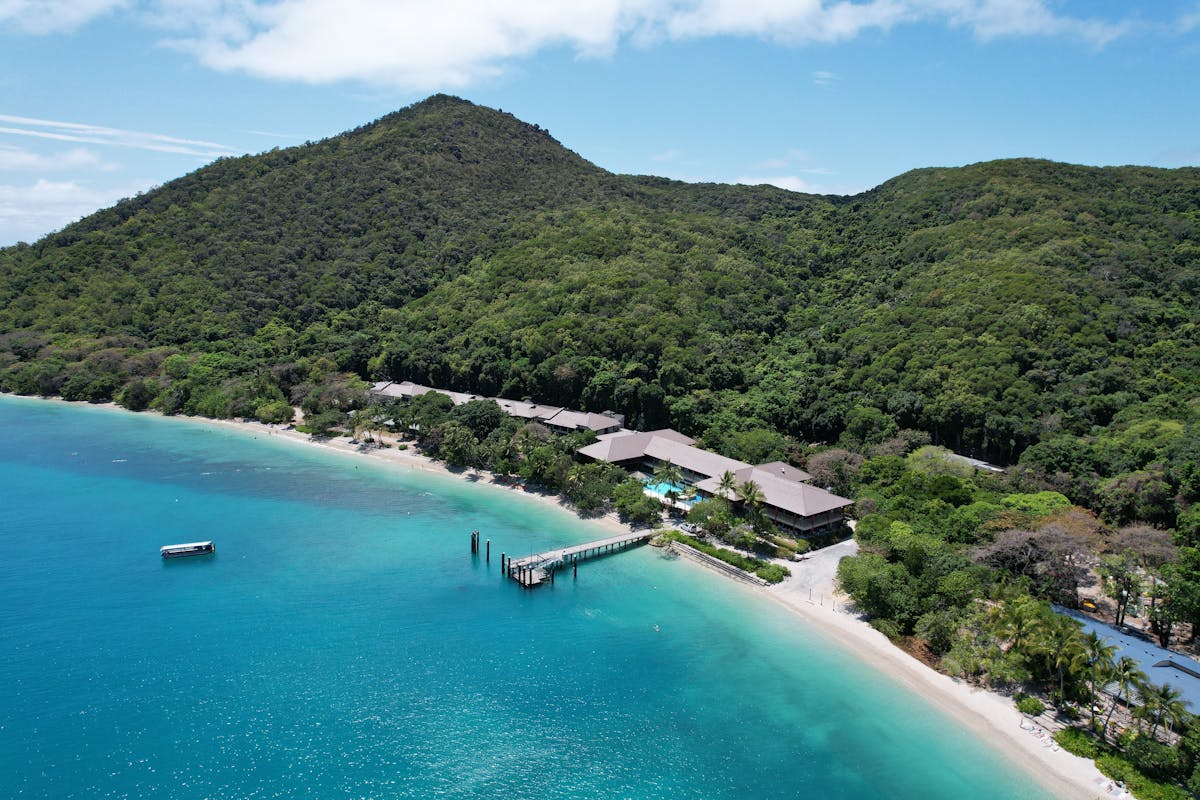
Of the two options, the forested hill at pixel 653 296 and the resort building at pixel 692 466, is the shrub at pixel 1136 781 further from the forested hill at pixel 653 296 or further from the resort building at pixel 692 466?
the forested hill at pixel 653 296

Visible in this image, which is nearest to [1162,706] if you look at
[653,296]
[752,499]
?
[752,499]

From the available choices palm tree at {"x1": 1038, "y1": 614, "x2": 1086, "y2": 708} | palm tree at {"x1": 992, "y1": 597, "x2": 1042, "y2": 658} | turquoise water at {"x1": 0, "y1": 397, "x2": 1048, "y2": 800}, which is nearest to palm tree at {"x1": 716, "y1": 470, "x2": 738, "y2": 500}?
turquoise water at {"x1": 0, "y1": 397, "x2": 1048, "y2": 800}

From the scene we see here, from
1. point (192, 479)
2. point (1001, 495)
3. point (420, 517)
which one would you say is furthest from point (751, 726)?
point (192, 479)

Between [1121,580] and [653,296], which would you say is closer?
[1121,580]

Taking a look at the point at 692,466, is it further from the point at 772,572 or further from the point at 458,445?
the point at 458,445

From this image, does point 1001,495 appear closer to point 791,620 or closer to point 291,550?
point 791,620
